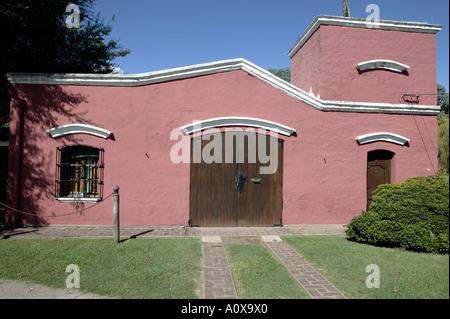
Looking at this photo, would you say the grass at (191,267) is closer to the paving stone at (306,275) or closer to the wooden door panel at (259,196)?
the paving stone at (306,275)

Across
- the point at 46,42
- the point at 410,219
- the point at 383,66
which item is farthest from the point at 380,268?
the point at 46,42

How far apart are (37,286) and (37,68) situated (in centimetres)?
1024

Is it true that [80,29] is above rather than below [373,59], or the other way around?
above

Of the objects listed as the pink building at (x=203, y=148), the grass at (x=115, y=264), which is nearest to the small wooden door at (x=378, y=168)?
the pink building at (x=203, y=148)

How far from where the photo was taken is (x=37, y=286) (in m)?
4.36

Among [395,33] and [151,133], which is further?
[395,33]

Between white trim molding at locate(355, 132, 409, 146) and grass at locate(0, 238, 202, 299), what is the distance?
20.7ft

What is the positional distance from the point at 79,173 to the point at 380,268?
327 inches

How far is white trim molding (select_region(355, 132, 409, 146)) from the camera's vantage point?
29.4 ft

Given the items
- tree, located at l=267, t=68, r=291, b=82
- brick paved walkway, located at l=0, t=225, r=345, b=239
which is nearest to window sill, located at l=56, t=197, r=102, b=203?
brick paved walkway, located at l=0, t=225, r=345, b=239

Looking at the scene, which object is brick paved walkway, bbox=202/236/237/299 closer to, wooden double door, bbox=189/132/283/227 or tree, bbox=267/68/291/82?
wooden double door, bbox=189/132/283/227
